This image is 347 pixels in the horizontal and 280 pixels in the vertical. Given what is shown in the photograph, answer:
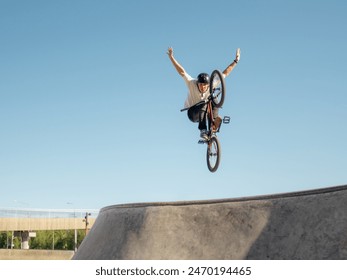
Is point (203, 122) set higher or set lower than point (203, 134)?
higher

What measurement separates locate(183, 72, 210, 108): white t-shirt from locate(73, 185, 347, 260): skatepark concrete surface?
3045mm

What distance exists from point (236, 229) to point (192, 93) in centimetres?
417

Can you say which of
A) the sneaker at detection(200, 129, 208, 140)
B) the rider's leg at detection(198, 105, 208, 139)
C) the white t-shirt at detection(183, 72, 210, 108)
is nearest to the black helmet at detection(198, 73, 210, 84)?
the white t-shirt at detection(183, 72, 210, 108)

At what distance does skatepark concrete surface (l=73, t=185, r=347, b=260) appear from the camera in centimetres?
658

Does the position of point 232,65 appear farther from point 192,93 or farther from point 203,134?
point 203,134

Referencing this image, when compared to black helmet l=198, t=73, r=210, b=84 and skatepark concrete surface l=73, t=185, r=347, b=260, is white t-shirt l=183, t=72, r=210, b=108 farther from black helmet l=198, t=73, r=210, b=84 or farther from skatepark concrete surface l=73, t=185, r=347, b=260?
skatepark concrete surface l=73, t=185, r=347, b=260

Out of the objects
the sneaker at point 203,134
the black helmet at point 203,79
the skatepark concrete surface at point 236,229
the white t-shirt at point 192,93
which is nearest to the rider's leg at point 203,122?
the sneaker at point 203,134

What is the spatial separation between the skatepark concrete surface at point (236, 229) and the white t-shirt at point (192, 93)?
305 cm

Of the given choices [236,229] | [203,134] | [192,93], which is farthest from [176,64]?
[236,229]

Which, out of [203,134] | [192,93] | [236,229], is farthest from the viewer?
[203,134]

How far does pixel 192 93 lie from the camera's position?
10.8 m

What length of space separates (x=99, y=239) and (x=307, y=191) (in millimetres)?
4561
